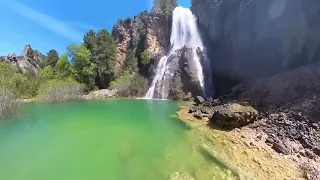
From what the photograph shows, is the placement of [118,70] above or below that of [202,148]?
above

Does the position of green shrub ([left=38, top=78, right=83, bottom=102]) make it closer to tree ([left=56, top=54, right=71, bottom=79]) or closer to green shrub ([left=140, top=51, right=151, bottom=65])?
tree ([left=56, top=54, right=71, bottom=79])

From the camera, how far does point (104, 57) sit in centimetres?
4612

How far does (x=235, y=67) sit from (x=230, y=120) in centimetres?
2083

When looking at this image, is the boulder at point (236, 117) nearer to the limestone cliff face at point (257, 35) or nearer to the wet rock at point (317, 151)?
the wet rock at point (317, 151)

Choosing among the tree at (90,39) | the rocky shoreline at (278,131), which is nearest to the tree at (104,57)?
the tree at (90,39)

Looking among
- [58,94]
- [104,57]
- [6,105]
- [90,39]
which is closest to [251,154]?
[6,105]

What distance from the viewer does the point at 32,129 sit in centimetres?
1534

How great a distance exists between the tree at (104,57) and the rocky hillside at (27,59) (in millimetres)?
33689

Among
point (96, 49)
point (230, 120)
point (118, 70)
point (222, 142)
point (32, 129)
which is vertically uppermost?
point (96, 49)

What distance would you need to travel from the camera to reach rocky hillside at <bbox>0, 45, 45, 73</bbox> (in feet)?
231

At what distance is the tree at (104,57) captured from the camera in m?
46.0

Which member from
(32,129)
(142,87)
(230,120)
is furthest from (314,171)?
(142,87)

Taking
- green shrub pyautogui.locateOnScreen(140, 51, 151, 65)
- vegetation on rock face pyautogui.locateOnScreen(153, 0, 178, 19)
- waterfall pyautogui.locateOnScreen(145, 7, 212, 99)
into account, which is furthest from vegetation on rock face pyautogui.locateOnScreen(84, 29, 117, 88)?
vegetation on rock face pyautogui.locateOnScreen(153, 0, 178, 19)

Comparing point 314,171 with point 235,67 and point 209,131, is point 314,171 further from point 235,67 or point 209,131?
point 235,67
